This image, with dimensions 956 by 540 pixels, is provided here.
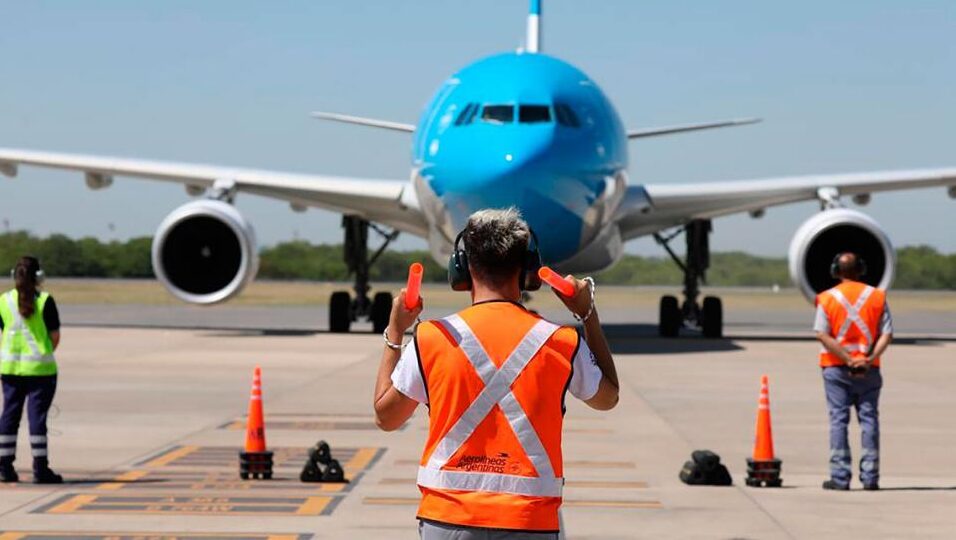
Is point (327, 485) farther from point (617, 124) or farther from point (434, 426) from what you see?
point (617, 124)

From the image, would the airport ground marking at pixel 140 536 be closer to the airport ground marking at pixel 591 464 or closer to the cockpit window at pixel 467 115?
the airport ground marking at pixel 591 464

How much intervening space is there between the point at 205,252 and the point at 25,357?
13339 millimetres

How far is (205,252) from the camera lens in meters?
22.8

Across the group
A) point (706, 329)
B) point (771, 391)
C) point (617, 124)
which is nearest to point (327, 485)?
point (771, 391)

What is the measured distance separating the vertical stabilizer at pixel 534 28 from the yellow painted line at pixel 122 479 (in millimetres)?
19118

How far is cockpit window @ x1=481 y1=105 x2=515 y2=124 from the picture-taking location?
62.2ft

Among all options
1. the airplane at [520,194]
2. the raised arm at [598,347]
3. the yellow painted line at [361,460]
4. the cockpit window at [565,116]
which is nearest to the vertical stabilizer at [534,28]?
the airplane at [520,194]

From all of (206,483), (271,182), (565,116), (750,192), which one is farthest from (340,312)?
(206,483)

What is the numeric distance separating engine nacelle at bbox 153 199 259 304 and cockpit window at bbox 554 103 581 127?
5216 mm

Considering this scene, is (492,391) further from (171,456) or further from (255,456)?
(171,456)

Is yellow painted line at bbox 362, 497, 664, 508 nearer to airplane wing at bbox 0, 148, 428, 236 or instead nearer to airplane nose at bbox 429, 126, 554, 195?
airplane nose at bbox 429, 126, 554, 195

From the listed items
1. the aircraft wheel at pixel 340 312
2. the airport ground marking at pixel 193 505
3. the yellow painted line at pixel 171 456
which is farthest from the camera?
the aircraft wheel at pixel 340 312

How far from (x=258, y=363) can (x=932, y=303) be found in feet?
108

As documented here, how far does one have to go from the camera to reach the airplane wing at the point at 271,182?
23.3m
